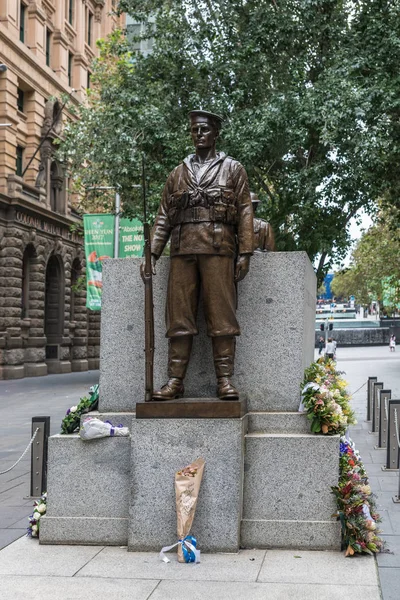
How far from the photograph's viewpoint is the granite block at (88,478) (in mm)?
6223

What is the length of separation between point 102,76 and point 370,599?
25.6 metres

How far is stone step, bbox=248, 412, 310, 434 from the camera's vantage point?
636cm

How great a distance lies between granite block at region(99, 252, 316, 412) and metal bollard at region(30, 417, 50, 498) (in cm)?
168

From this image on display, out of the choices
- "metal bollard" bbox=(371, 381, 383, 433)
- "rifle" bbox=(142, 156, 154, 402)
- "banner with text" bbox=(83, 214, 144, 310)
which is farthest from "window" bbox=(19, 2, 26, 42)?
"rifle" bbox=(142, 156, 154, 402)

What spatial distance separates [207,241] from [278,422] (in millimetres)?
1637

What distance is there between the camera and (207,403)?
19.7 ft

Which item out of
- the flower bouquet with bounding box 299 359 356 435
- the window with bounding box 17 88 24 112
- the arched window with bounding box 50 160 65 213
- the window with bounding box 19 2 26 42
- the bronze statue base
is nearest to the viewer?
the bronze statue base

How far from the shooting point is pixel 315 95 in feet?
55.4

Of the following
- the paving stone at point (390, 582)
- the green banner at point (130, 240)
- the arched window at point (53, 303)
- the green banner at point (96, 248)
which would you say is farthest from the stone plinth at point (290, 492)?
the arched window at point (53, 303)

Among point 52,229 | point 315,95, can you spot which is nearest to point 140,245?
point 315,95

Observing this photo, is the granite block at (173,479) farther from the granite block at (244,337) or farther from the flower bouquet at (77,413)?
the flower bouquet at (77,413)

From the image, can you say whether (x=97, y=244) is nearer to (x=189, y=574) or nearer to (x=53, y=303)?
(x=53, y=303)

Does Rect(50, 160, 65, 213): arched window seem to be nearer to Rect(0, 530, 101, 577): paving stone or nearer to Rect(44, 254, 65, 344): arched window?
Rect(44, 254, 65, 344): arched window

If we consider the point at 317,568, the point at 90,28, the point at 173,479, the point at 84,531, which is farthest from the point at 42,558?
the point at 90,28
